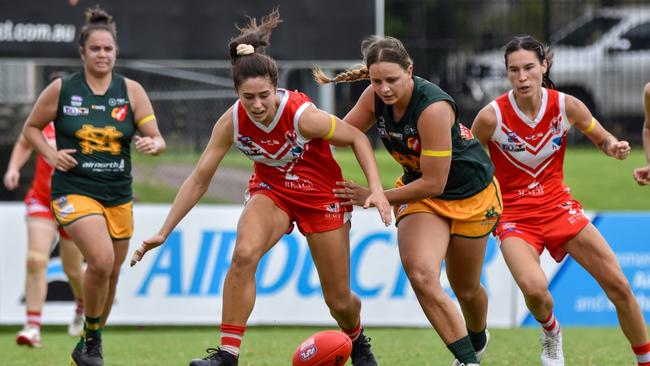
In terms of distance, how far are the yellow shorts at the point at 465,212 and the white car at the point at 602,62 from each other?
33.0ft

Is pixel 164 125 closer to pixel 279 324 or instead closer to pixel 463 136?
pixel 279 324

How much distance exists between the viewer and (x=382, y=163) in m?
16.3

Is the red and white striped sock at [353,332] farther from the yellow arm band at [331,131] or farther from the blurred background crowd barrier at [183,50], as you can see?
the blurred background crowd barrier at [183,50]

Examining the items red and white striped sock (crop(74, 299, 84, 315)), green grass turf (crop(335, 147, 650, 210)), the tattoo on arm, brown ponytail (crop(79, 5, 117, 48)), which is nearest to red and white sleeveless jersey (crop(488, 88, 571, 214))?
the tattoo on arm

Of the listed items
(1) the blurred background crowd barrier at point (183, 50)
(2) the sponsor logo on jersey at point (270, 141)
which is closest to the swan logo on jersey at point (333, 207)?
(2) the sponsor logo on jersey at point (270, 141)

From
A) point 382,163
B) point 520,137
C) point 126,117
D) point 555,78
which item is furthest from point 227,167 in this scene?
point 520,137

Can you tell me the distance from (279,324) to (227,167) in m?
3.16

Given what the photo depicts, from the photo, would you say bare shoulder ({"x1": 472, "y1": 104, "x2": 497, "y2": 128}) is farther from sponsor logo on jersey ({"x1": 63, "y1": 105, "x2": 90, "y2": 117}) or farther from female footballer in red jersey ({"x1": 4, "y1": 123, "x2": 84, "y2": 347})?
female footballer in red jersey ({"x1": 4, "y1": 123, "x2": 84, "y2": 347})

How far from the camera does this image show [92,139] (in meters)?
7.45

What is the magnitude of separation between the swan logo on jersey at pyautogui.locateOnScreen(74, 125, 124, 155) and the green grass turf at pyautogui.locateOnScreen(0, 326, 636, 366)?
164cm

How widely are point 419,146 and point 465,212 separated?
0.52 meters

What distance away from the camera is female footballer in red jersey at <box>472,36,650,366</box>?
6.73 m

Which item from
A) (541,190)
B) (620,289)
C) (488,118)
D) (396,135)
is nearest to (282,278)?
(541,190)

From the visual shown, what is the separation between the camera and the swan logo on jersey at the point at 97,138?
293 inches
